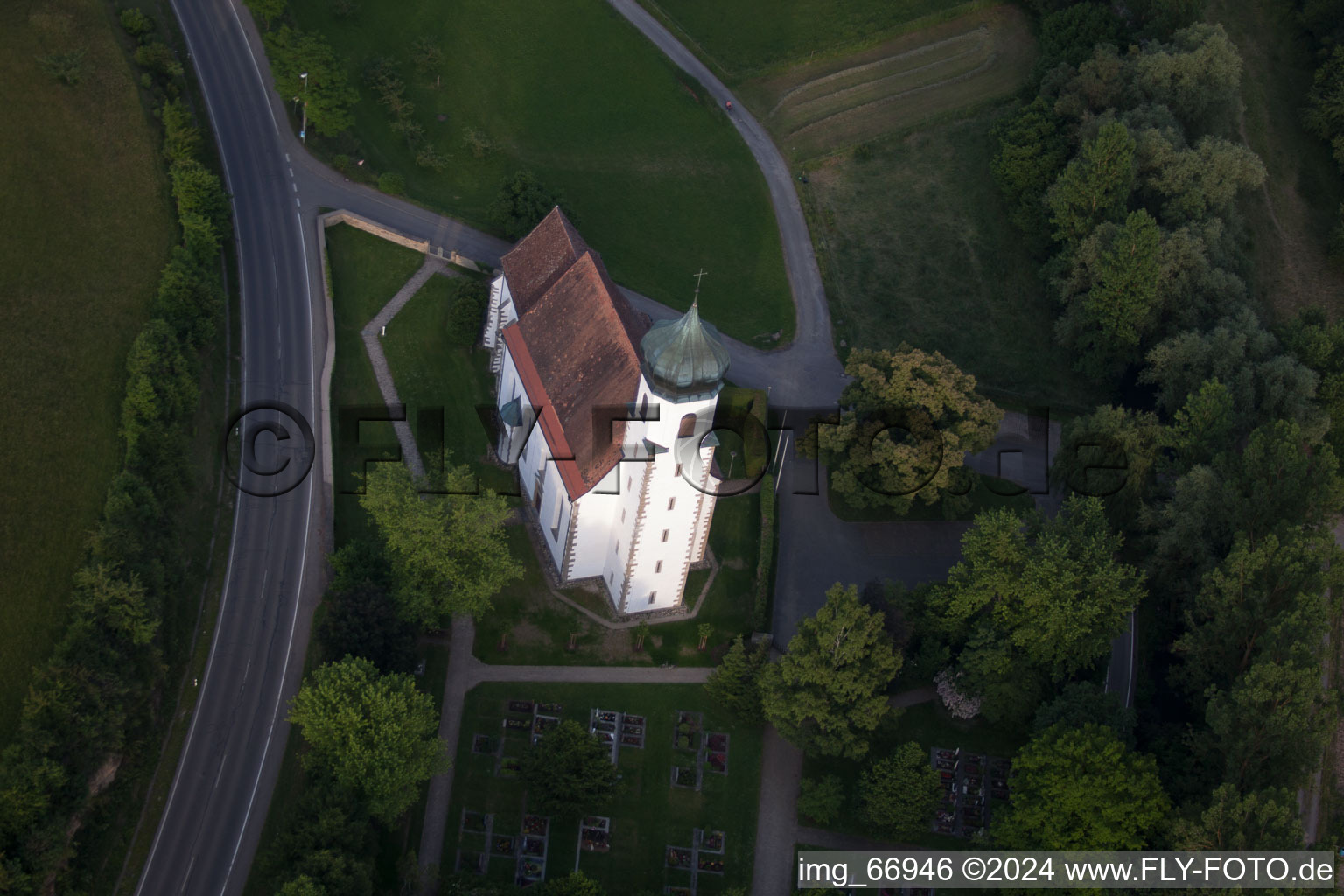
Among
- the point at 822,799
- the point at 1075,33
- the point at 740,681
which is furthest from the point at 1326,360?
the point at 822,799

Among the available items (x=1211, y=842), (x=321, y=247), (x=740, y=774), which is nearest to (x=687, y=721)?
(x=740, y=774)

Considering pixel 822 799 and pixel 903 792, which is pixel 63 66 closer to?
pixel 822 799

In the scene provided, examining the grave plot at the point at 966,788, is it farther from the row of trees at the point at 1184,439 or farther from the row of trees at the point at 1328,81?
the row of trees at the point at 1328,81

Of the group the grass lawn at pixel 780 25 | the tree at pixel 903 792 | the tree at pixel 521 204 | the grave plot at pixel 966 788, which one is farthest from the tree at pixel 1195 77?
the tree at pixel 903 792

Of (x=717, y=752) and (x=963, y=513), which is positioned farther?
(x=963, y=513)

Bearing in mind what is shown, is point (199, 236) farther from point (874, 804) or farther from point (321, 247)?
point (874, 804)

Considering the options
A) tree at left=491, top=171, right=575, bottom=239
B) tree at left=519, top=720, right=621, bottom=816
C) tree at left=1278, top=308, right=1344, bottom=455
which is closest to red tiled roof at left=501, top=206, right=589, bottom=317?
tree at left=491, top=171, right=575, bottom=239
